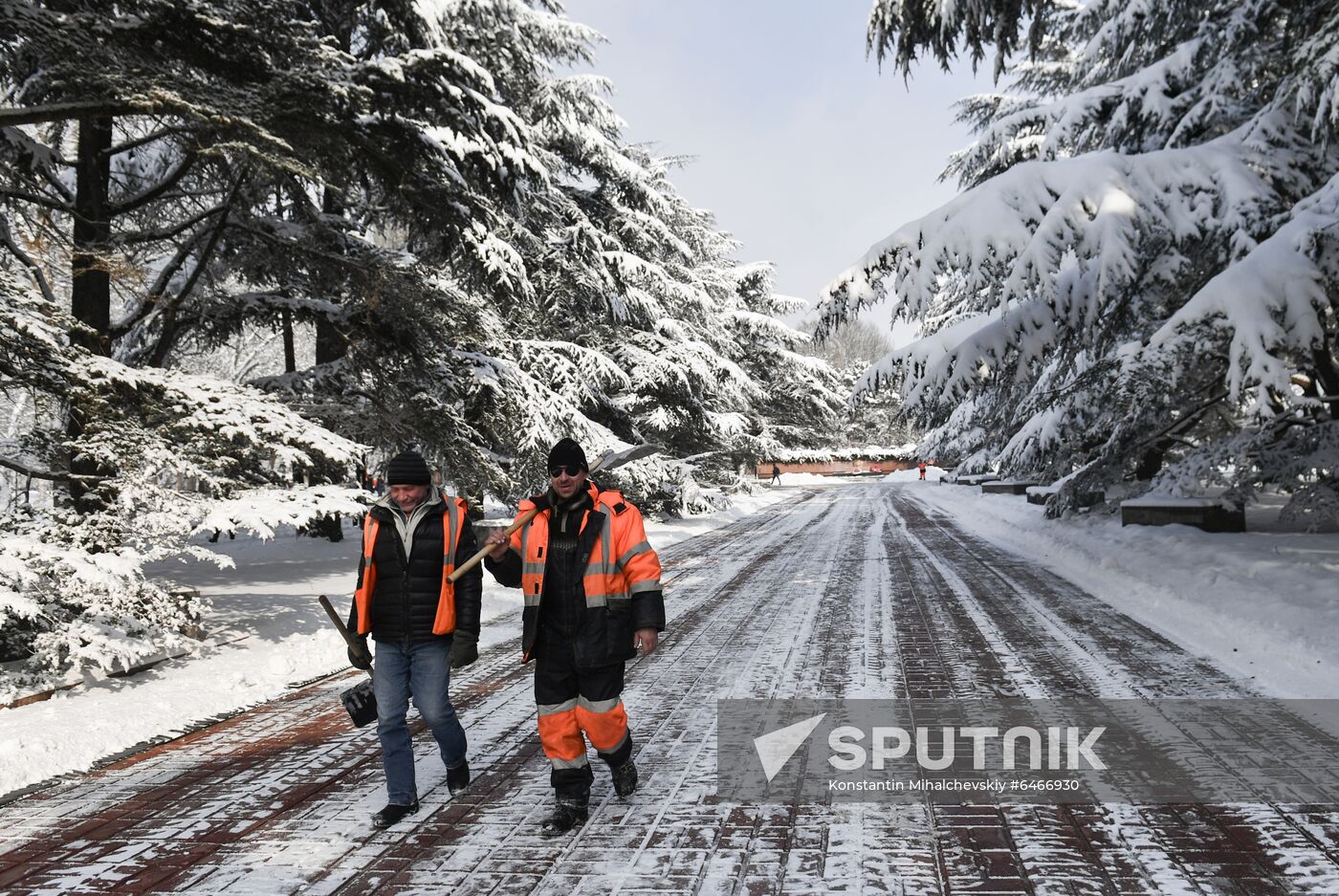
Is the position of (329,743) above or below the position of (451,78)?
below

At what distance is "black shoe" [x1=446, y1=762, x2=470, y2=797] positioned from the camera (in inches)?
159

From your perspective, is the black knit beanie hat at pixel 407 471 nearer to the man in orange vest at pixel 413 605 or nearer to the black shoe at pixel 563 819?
the man in orange vest at pixel 413 605

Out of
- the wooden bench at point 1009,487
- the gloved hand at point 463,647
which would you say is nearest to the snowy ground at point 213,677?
the gloved hand at point 463,647

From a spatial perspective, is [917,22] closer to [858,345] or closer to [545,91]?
[545,91]

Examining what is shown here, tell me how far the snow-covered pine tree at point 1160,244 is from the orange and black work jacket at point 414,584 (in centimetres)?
477

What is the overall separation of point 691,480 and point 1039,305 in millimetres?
14952

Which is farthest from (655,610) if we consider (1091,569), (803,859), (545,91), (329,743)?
(545,91)

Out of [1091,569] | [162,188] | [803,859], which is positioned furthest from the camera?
[1091,569]

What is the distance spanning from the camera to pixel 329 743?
4.95 m

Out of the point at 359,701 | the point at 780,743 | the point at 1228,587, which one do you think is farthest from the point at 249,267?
the point at 1228,587

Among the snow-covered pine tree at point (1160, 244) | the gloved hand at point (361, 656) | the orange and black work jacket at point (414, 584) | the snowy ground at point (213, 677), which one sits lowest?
the snowy ground at point (213, 677)

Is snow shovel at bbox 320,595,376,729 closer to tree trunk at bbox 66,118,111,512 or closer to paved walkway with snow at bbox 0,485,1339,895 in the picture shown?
paved walkway with snow at bbox 0,485,1339,895

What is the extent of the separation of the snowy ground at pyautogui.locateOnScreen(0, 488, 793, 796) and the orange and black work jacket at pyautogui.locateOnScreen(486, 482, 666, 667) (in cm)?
318

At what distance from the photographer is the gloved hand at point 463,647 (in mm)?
3842
